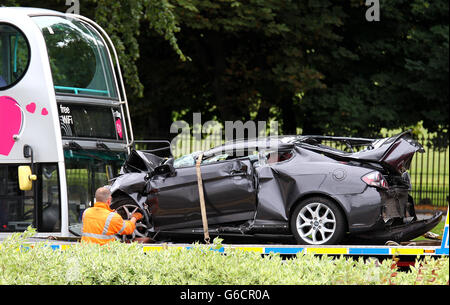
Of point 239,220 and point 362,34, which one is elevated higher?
point 362,34

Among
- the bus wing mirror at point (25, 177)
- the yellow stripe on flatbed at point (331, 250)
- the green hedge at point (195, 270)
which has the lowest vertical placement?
the yellow stripe on flatbed at point (331, 250)

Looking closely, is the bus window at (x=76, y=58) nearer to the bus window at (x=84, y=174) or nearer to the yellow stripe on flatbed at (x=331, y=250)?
the bus window at (x=84, y=174)

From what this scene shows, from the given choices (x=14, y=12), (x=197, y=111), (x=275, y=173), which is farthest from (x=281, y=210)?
(x=197, y=111)

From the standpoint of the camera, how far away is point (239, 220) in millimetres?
8672

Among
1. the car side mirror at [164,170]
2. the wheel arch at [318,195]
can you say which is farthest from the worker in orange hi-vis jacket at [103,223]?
the wheel arch at [318,195]

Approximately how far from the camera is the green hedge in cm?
466

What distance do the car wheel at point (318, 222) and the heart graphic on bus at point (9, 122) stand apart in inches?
167

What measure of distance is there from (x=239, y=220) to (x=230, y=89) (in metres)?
17.2

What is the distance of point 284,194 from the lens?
8.52 meters

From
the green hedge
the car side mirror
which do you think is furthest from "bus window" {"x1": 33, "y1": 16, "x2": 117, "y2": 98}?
the green hedge

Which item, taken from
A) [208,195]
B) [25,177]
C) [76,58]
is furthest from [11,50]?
[208,195]

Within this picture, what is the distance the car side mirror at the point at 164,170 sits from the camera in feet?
29.5

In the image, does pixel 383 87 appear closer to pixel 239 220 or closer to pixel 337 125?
pixel 337 125
